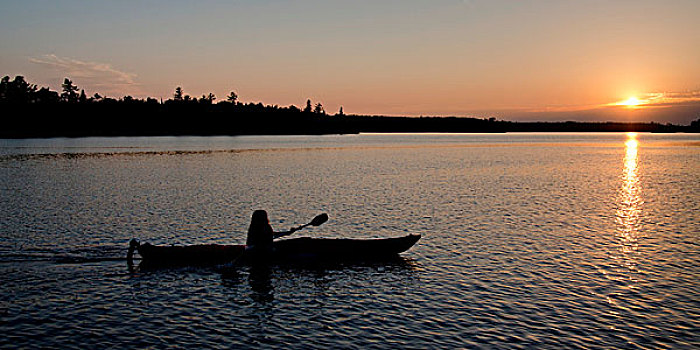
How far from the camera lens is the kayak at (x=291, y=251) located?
24766 millimetres

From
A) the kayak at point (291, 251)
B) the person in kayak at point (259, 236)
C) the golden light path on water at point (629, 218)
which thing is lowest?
the golden light path on water at point (629, 218)

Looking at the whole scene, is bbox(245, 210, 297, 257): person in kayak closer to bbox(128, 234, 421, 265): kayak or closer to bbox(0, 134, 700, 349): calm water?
bbox(128, 234, 421, 265): kayak

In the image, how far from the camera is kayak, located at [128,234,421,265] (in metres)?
24.8

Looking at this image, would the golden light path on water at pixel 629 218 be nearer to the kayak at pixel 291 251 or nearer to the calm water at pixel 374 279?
the calm water at pixel 374 279

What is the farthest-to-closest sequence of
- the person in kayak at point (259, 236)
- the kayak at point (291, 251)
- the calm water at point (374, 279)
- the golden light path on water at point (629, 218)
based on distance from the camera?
the golden light path on water at point (629, 218) < the person in kayak at point (259, 236) < the kayak at point (291, 251) < the calm water at point (374, 279)

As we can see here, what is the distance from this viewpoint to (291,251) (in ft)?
84.1

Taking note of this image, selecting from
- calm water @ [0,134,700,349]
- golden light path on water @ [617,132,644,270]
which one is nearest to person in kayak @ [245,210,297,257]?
calm water @ [0,134,700,349]

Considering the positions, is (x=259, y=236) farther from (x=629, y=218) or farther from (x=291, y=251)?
(x=629, y=218)

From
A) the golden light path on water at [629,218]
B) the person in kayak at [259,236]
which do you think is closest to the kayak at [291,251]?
the person in kayak at [259,236]

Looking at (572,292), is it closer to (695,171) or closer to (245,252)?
(245,252)

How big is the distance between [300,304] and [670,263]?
59.1 feet

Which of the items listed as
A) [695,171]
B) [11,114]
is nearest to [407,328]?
[695,171]

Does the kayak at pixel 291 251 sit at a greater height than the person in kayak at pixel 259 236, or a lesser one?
lesser

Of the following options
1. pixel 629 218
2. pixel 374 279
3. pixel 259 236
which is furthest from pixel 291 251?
pixel 629 218
